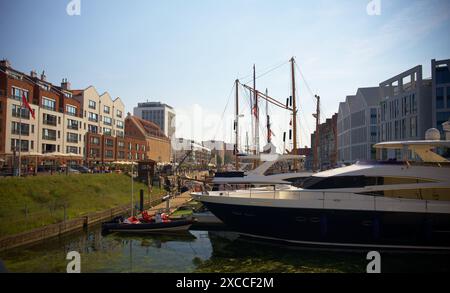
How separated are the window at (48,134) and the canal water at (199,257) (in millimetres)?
30590

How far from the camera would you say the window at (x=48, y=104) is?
4488cm

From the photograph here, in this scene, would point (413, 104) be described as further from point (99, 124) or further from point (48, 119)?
point (99, 124)

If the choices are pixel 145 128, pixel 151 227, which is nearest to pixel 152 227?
pixel 151 227

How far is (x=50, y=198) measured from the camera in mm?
24953

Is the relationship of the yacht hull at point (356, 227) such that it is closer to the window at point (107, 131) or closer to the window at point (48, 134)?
the window at point (48, 134)

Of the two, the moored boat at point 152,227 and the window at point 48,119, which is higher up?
the window at point 48,119

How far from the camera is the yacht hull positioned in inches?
613

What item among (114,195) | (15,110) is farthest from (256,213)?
(15,110)

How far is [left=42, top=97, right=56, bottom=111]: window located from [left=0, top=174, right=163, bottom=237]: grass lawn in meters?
18.1

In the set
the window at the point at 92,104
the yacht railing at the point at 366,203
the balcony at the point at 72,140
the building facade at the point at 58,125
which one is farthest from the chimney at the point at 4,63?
the yacht railing at the point at 366,203

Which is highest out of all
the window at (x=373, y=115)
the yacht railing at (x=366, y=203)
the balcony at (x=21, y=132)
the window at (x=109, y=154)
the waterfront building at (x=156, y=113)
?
the waterfront building at (x=156, y=113)

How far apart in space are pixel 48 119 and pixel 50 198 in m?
25.8

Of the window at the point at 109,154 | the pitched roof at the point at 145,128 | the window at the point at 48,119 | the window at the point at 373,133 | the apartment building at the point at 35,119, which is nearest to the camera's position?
the apartment building at the point at 35,119

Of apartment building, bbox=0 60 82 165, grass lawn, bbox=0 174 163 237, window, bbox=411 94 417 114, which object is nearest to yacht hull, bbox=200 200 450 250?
grass lawn, bbox=0 174 163 237
